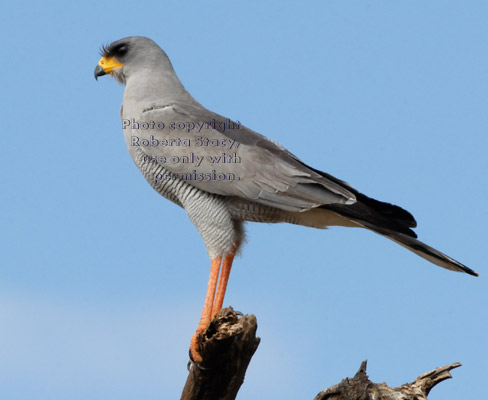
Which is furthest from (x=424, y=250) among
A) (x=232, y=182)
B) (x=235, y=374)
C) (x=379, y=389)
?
(x=235, y=374)

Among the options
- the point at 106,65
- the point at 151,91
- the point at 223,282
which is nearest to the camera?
the point at 223,282

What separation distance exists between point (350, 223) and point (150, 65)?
2935 mm

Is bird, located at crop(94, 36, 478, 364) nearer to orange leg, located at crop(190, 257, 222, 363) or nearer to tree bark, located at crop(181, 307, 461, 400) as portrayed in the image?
orange leg, located at crop(190, 257, 222, 363)

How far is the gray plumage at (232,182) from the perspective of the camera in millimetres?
7078

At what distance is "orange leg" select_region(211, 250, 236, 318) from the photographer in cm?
734

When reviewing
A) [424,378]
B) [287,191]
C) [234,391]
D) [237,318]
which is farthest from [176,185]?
[424,378]

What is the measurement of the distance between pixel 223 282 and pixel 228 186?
3.66 ft

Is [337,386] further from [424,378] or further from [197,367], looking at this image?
[197,367]

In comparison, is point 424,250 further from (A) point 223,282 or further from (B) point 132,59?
(B) point 132,59

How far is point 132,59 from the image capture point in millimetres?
8180

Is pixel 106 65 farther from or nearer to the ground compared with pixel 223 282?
farther from the ground

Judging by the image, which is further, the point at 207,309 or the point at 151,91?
the point at 151,91

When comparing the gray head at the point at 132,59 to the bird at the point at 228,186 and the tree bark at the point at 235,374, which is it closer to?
the bird at the point at 228,186

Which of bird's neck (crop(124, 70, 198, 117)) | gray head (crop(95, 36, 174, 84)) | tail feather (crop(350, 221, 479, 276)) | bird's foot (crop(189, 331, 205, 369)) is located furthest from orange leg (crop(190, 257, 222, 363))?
gray head (crop(95, 36, 174, 84))
